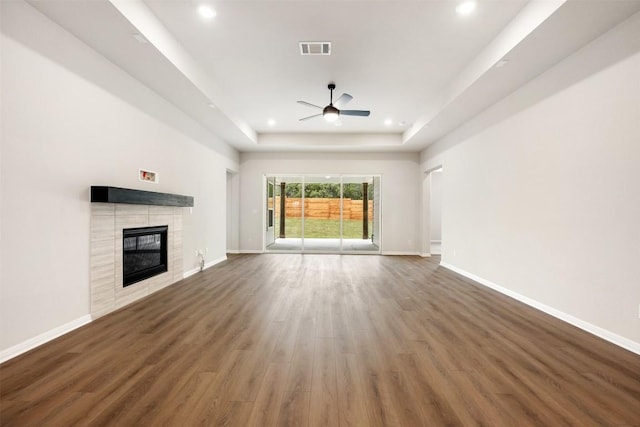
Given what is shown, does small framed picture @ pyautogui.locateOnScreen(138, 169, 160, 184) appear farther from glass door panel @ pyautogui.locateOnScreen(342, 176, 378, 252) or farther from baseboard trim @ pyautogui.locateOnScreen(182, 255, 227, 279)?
glass door panel @ pyautogui.locateOnScreen(342, 176, 378, 252)

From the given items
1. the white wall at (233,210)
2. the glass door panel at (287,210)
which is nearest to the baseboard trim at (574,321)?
the glass door panel at (287,210)

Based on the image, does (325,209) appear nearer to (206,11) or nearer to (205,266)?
(205,266)

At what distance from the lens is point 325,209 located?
869 centimetres

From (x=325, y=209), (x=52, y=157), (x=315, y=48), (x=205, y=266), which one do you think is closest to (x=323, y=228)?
(x=325, y=209)

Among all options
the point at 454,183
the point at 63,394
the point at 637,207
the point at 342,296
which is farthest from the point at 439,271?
the point at 63,394

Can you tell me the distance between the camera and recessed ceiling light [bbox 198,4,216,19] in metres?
2.96

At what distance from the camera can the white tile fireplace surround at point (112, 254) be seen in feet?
10.4

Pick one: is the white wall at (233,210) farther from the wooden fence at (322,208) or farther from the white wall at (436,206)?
the white wall at (436,206)

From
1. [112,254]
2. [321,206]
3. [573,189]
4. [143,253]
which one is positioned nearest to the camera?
[573,189]

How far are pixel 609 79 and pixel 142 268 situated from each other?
5674 mm

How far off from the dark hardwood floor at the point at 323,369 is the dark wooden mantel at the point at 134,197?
127 cm

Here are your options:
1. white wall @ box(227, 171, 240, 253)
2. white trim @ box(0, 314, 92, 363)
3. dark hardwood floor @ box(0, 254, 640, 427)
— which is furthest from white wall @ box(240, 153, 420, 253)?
white trim @ box(0, 314, 92, 363)

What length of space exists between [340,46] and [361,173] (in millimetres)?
4979

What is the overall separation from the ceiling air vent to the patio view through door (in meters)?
4.86
